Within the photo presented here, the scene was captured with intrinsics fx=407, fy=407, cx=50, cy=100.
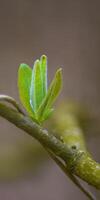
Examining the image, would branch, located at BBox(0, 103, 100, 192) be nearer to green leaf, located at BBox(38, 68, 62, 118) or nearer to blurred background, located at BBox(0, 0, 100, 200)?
green leaf, located at BBox(38, 68, 62, 118)

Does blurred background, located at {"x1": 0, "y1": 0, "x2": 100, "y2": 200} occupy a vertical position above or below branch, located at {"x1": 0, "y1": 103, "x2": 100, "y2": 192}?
above

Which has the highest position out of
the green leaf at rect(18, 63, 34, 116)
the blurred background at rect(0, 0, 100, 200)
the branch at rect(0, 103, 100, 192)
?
the blurred background at rect(0, 0, 100, 200)

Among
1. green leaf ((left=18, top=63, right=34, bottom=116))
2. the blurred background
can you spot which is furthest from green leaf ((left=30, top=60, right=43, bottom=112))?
the blurred background

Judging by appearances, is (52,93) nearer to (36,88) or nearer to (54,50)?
(36,88)

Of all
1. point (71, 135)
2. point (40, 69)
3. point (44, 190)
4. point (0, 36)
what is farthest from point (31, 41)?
point (40, 69)

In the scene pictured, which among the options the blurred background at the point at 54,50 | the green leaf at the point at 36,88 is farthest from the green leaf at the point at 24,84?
the blurred background at the point at 54,50

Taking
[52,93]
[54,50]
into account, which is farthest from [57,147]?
[54,50]

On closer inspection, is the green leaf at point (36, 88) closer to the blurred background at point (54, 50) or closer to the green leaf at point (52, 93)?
the green leaf at point (52, 93)

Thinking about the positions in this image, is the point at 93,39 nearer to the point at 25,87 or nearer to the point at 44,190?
the point at 44,190
